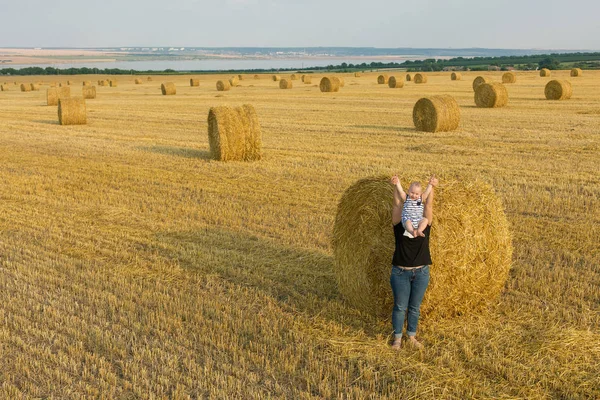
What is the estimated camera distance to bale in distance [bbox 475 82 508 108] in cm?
2959

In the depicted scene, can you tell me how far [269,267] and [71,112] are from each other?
20.5 m

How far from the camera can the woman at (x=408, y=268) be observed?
598cm

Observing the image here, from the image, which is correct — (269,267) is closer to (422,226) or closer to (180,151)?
(422,226)

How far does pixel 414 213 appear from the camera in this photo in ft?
19.6

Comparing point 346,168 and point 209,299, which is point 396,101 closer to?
point 346,168

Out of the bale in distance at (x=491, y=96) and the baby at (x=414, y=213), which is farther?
the bale in distance at (x=491, y=96)

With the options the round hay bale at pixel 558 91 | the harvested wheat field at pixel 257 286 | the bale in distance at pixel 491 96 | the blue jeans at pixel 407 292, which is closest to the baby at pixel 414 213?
the blue jeans at pixel 407 292

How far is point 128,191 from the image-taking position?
1303cm

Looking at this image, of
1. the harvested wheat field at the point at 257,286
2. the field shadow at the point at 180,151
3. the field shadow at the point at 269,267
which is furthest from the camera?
the field shadow at the point at 180,151

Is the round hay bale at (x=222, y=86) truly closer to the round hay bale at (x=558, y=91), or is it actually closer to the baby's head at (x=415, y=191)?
the round hay bale at (x=558, y=91)

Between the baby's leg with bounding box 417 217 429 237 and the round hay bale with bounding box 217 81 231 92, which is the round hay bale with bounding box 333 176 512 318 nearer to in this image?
the baby's leg with bounding box 417 217 429 237

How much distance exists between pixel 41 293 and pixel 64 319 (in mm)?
989

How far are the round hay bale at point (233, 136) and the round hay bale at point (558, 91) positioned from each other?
70.6ft

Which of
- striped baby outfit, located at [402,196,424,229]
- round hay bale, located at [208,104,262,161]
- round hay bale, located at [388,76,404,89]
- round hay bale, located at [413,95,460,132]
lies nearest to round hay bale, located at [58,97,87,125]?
round hay bale, located at [208,104,262,161]
